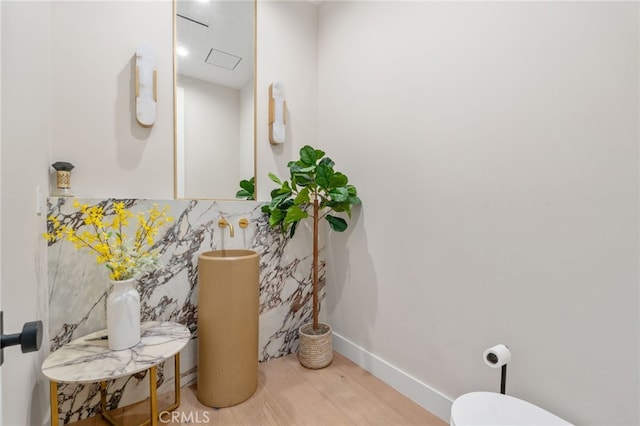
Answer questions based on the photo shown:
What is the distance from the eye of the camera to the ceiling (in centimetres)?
193

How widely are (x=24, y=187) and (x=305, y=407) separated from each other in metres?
1.69

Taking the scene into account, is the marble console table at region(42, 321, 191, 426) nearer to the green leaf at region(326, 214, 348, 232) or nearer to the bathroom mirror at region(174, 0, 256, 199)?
the bathroom mirror at region(174, 0, 256, 199)

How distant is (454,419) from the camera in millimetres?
1113

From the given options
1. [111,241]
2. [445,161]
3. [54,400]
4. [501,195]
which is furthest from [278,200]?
[54,400]

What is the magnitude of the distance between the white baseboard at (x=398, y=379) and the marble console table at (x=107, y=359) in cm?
118

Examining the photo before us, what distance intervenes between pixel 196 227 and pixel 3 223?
99 cm

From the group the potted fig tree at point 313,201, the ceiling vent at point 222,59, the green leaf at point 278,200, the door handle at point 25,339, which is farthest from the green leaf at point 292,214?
the door handle at point 25,339

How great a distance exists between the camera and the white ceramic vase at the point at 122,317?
4.57 ft

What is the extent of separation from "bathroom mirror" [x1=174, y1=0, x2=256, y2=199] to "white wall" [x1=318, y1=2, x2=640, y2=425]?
780 millimetres

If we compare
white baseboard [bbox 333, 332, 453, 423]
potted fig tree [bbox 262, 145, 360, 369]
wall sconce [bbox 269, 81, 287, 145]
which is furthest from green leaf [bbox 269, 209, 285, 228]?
Result: white baseboard [bbox 333, 332, 453, 423]

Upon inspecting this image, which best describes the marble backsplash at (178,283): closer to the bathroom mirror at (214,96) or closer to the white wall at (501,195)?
the bathroom mirror at (214,96)

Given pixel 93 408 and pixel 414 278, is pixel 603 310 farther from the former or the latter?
pixel 93 408

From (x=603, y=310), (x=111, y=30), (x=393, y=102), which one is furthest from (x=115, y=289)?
(x=603, y=310)

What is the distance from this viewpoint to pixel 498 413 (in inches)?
45.7
